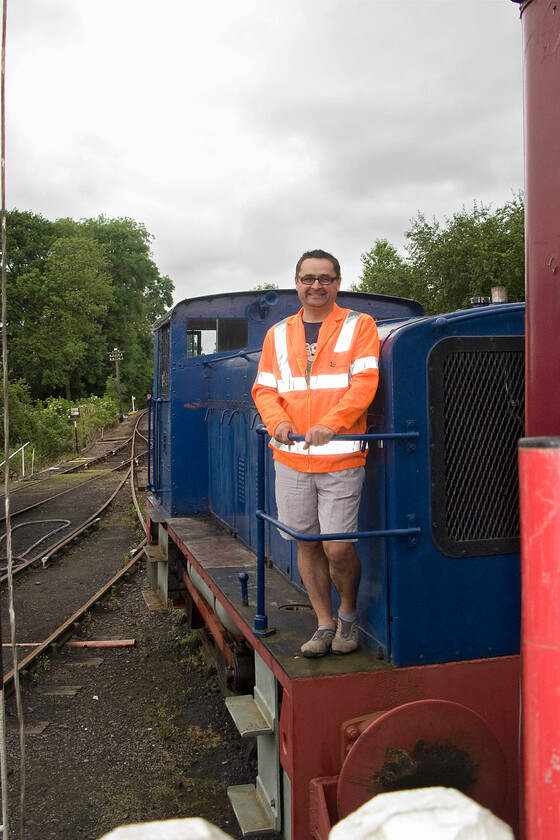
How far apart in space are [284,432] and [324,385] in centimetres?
25

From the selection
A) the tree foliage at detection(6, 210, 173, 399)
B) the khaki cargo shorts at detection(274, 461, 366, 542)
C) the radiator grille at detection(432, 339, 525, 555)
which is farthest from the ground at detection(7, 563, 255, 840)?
the tree foliage at detection(6, 210, 173, 399)

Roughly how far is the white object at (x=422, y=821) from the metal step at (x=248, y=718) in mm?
2318

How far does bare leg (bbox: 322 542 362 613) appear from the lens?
9.13ft

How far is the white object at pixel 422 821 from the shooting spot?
0.65m

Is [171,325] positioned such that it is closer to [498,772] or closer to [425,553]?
[425,553]

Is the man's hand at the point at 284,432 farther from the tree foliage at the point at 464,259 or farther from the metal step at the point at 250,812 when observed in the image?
the tree foliage at the point at 464,259

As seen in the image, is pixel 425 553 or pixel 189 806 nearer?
pixel 425 553

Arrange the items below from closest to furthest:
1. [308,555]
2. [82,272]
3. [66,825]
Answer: [308,555] → [66,825] → [82,272]

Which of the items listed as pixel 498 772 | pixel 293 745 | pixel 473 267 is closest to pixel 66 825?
pixel 293 745

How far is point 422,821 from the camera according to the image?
66cm

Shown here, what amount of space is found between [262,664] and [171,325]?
3730 millimetres

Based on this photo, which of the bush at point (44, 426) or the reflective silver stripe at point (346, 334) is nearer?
the reflective silver stripe at point (346, 334)

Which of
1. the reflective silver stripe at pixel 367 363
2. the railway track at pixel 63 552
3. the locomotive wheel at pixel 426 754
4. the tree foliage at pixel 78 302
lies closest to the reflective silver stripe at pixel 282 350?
the reflective silver stripe at pixel 367 363

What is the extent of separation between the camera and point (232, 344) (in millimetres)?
6016
